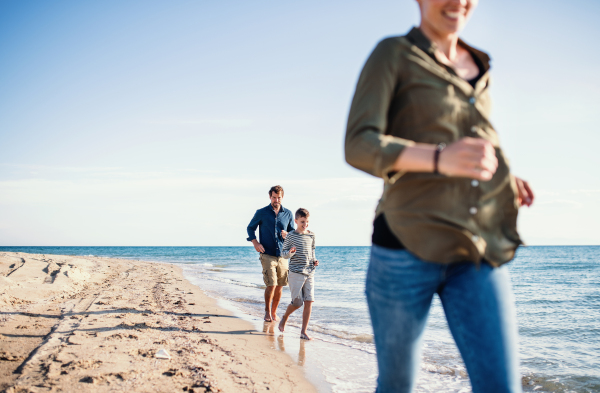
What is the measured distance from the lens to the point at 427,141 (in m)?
1.31

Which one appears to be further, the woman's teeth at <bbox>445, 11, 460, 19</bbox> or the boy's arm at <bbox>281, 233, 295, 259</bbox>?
the boy's arm at <bbox>281, 233, 295, 259</bbox>

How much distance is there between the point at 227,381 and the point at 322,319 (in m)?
4.85

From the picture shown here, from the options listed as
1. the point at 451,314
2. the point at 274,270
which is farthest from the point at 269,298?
the point at 451,314

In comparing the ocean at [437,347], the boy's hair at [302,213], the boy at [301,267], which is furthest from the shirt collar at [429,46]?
the boy's hair at [302,213]

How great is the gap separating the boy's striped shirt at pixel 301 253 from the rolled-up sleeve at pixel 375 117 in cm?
530

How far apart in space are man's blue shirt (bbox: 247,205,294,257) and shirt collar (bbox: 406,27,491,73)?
19.0 feet

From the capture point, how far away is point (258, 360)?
4938 mm

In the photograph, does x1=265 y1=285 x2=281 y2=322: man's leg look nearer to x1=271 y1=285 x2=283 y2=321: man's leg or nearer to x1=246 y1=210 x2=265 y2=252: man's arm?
x1=271 y1=285 x2=283 y2=321: man's leg

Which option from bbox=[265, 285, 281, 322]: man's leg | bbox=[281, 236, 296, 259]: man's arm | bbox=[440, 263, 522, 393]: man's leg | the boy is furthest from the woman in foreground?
bbox=[265, 285, 281, 322]: man's leg

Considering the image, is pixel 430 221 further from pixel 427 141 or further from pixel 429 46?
pixel 429 46

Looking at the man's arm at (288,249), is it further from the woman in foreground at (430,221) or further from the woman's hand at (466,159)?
the woman's hand at (466,159)

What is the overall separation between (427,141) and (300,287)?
5371mm

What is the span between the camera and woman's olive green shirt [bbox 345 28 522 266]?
4.07ft

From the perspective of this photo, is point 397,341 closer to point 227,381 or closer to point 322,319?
point 227,381
